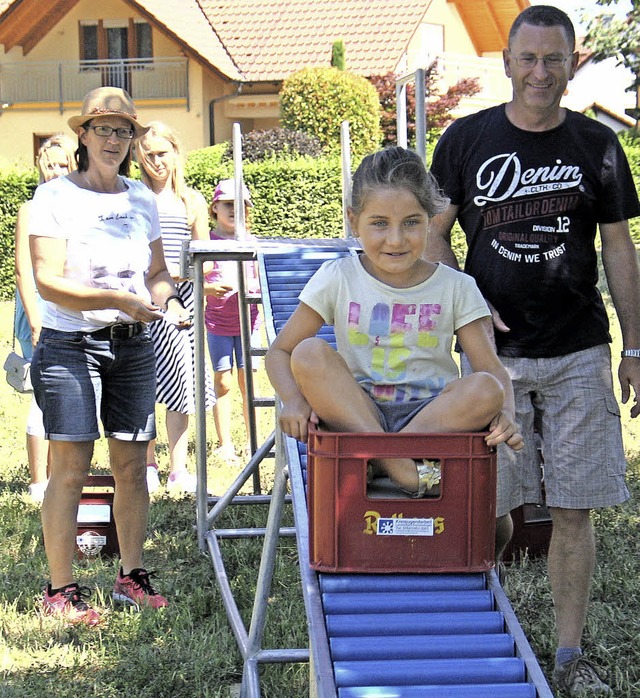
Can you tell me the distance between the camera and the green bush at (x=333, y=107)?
834 inches

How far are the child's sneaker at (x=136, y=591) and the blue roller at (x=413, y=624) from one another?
2.04 meters

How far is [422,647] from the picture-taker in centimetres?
267

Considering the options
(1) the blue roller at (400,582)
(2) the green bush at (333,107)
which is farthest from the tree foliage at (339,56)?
(1) the blue roller at (400,582)

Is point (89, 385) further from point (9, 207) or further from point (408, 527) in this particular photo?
point (9, 207)

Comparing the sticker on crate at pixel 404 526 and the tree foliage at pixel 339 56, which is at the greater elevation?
the tree foliage at pixel 339 56

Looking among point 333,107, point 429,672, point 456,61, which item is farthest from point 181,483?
point 456,61

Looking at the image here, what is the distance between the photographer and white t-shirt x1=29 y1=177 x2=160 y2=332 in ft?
14.0

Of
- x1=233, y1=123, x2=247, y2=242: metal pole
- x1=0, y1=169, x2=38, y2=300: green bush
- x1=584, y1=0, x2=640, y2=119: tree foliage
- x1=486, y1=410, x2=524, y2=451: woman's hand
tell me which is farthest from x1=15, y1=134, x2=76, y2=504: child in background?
x1=584, y1=0, x2=640, y2=119: tree foliage

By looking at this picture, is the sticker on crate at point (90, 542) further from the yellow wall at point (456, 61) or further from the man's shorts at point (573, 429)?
the yellow wall at point (456, 61)

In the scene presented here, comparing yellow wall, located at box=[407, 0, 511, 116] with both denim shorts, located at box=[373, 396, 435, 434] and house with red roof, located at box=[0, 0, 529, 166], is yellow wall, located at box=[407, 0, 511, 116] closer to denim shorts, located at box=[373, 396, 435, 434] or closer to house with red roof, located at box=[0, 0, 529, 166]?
house with red roof, located at box=[0, 0, 529, 166]

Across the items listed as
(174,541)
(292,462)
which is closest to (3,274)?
Result: (174,541)

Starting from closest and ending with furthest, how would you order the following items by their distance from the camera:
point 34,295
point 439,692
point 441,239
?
point 439,692 < point 441,239 < point 34,295

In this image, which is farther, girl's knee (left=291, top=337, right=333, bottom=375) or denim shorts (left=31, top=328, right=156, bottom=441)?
denim shorts (left=31, top=328, right=156, bottom=441)

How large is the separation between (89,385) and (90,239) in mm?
564
